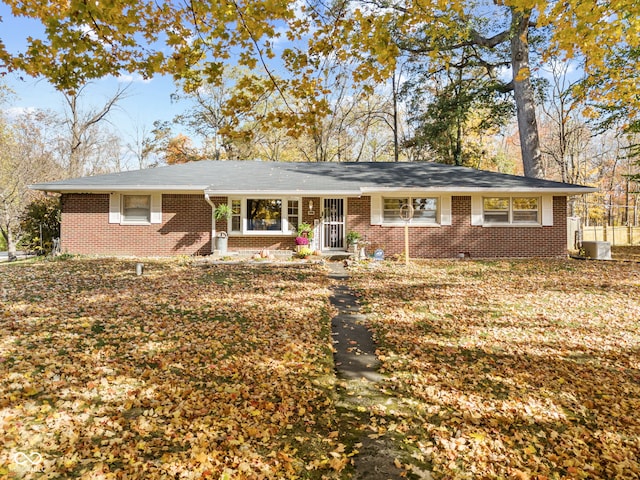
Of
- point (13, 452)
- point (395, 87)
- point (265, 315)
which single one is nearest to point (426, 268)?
point (265, 315)

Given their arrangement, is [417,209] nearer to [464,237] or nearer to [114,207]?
[464,237]

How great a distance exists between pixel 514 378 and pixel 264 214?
36.8ft

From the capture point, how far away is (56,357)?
13.0 feet

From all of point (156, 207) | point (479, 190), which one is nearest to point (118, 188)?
point (156, 207)

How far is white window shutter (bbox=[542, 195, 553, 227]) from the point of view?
44.9 ft

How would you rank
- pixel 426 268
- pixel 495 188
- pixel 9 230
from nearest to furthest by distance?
pixel 426 268
pixel 495 188
pixel 9 230

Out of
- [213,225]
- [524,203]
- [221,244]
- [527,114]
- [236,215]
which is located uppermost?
[527,114]

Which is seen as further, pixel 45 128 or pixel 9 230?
pixel 45 128

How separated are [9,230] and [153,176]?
9901 millimetres

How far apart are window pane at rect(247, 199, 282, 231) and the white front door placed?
5.57 ft

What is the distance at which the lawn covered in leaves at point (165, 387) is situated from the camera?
241 cm

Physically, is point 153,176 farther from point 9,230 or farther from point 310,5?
point 310,5

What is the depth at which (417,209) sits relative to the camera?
1406 centimetres

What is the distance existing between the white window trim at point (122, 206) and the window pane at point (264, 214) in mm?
3223
